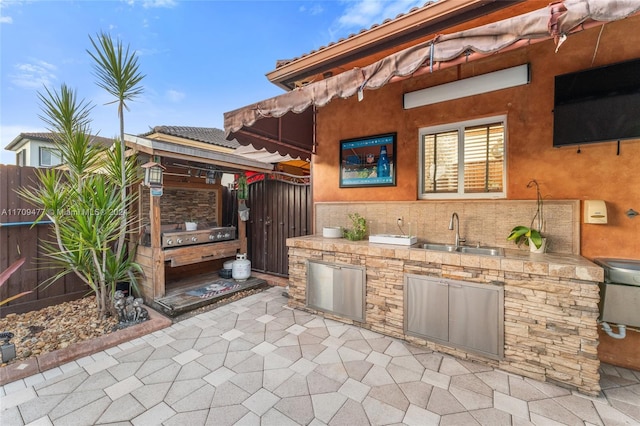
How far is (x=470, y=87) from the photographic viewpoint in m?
3.45

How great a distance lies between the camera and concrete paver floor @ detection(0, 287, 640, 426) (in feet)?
6.62

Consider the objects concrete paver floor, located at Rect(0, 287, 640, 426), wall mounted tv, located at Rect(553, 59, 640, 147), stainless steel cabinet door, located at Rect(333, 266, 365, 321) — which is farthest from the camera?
stainless steel cabinet door, located at Rect(333, 266, 365, 321)

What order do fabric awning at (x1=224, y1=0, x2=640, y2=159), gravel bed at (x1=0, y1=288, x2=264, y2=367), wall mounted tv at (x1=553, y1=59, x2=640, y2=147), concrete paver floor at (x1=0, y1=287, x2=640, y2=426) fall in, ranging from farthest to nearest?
gravel bed at (x1=0, y1=288, x2=264, y2=367)
wall mounted tv at (x1=553, y1=59, x2=640, y2=147)
concrete paver floor at (x1=0, y1=287, x2=640, y2=426)
fabric awning at (x1=224, y1=0, x2=640, y2=159)

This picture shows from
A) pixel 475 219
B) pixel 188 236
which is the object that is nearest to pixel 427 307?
pixel 475 219

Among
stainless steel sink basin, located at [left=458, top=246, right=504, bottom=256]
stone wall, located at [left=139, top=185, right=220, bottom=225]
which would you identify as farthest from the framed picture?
stone wall, located at [left=139, top=185, right=220, bottom=225]

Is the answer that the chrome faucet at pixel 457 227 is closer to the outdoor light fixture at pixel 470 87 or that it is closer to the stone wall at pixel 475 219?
the stone wall at pixel 475 219

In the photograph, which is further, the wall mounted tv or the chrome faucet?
the chrome faucet

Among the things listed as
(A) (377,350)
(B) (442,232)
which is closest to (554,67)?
(B) (442,232)

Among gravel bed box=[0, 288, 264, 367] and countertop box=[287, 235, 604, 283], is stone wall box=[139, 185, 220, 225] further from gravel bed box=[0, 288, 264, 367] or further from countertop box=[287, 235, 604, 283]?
countertop box=[287, 235, 604, 283]

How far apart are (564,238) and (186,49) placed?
13916 millimetres

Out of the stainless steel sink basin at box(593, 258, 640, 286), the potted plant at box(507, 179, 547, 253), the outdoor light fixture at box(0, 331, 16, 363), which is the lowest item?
the outdoor light fixture at box(0, 331, 16, 363)

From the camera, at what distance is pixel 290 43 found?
24.0 ft

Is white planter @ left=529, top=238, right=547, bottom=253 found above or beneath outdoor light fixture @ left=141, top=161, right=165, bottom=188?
beneath

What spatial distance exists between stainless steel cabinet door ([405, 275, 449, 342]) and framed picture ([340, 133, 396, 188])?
5.90ft
